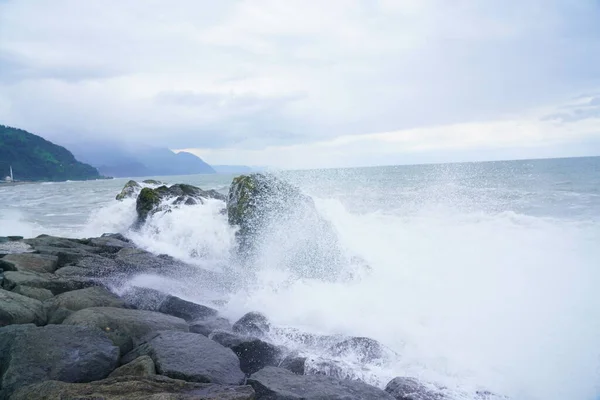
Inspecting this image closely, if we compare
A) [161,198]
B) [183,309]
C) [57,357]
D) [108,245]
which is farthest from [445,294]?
[161,198]

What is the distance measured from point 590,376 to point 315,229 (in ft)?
19.4

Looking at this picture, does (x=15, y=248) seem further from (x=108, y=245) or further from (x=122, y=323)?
(x=122, y=323)

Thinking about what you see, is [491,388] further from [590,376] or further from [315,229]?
[315,229]

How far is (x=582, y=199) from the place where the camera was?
19.6 metres

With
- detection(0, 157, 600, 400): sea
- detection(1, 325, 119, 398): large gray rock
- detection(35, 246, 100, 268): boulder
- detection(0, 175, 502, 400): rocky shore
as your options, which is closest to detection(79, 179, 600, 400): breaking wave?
detection(0, 157, 600, 400): sea

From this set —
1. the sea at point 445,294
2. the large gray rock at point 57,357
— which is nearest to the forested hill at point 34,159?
the sea at point 445,294

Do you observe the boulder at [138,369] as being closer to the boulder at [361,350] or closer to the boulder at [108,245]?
the boulder at [361,350]

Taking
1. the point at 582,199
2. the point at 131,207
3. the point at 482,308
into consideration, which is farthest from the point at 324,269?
the point at 582,199

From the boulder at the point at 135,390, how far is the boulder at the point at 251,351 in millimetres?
1095

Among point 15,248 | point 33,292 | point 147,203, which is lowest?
point 33,292

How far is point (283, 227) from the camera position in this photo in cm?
941

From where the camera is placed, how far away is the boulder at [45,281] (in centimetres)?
568

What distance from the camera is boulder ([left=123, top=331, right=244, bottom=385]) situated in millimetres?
3459

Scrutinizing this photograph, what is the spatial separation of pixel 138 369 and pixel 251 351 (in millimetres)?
1321
